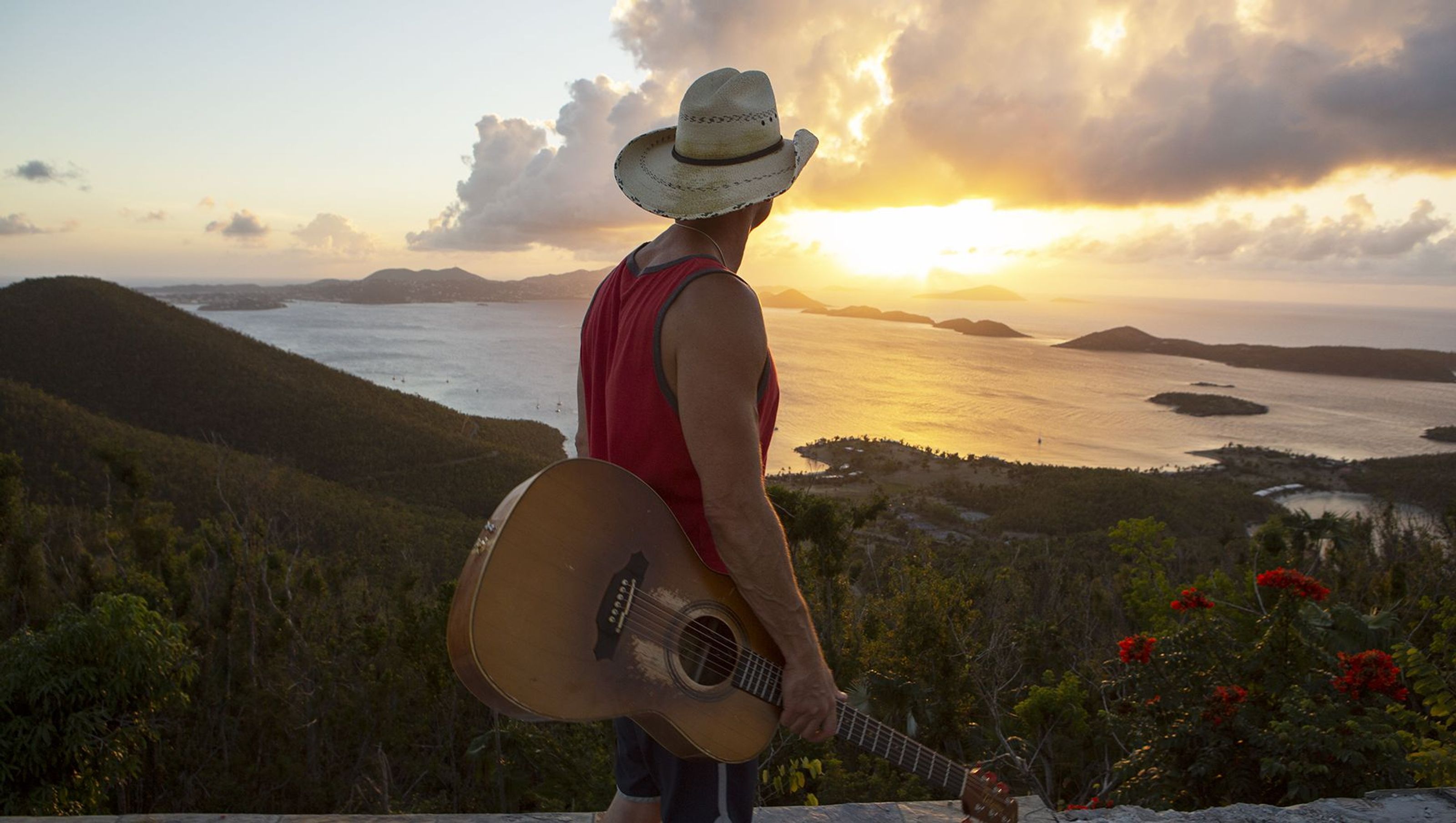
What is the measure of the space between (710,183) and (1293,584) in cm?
356

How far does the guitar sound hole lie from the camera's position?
159 centimetres

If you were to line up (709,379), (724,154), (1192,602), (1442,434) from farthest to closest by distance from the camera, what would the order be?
(1442,434) < (1192,602) < (724,154) < (709,379)

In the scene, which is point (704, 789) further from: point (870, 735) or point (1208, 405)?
point (1208, 405)

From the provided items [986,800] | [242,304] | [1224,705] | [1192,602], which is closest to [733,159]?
[986,800]

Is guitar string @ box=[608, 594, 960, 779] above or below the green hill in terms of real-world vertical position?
above

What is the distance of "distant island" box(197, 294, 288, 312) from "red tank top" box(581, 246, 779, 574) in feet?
423

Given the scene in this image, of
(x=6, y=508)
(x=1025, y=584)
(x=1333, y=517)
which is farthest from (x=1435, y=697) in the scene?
(x=6, y=508)

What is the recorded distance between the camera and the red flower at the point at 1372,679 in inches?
132

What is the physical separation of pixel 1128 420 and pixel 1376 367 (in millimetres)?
51470

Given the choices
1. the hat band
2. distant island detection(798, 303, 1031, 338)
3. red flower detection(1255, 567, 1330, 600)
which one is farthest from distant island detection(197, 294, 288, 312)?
the hat band

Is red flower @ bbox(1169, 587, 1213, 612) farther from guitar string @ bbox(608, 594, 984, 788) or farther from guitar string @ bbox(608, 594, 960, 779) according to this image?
guitar string @ bbox(608, 594, 960, 779)

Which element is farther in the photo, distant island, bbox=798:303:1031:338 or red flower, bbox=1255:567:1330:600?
distant island, bbox=798:303:1031:338

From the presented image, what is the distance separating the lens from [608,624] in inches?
57.7

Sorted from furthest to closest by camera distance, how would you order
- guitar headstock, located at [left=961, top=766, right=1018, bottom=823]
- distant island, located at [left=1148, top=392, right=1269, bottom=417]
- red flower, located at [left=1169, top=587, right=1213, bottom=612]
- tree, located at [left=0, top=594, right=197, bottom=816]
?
1. distant island, located at [left=1148, top=392, right=1269, bottom=417]
2. red flower, located at [left=1169, top=587, right=1213, bottom=612]
3. tree, located at [left=0, top=594, right=197, bottom=816]
4. guitar headstock, located at [left=961, top=766, right=1018, bottom=823]
